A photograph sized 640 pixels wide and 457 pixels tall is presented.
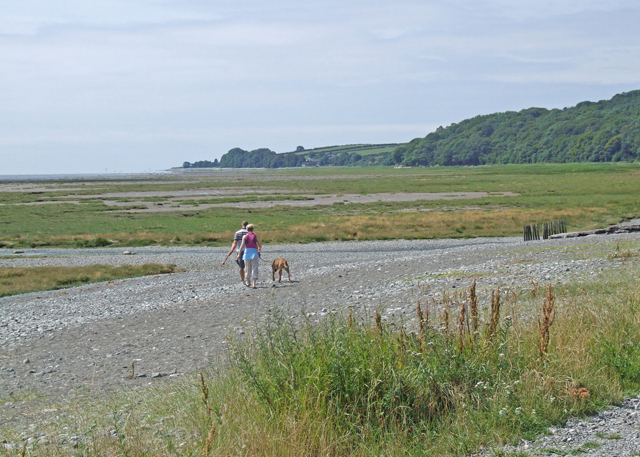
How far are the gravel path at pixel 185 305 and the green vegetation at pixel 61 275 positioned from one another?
1.32 metres

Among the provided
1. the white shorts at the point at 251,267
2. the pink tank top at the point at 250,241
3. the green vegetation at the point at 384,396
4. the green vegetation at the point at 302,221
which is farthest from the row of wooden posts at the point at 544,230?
the green vegetation at the point at 384,396

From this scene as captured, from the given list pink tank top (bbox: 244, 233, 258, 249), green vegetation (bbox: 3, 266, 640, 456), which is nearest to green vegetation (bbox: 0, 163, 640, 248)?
pink tank top (bbox: 244, 233, 258, 249)

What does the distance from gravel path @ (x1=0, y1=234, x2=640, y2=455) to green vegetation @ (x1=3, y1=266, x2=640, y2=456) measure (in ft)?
3.30

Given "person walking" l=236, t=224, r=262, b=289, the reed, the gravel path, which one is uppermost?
the reed

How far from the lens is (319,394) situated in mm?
6445

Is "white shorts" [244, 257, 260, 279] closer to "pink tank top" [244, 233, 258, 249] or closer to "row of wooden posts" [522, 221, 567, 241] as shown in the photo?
"pink tank top" [244, 233, 258, 249]

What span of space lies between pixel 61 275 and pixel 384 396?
26.0m

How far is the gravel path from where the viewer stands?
41.0ft

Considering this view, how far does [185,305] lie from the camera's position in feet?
66.5

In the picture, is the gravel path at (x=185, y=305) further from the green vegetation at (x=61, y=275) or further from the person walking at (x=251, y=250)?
the green vegetation at (x=61, y=275)

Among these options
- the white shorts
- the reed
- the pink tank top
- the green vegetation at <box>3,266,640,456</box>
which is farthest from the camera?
the white shorts

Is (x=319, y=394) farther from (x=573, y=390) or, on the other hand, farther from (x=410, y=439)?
(x=573, y=390)

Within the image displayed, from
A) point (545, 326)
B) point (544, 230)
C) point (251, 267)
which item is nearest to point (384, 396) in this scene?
point (545, 326)

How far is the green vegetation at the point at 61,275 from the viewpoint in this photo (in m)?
26.9
